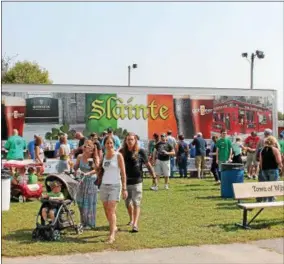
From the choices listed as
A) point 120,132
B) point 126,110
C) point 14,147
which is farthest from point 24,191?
point 126,110

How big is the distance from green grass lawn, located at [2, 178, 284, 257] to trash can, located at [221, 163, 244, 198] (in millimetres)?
282

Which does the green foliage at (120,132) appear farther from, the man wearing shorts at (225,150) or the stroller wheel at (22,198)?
the stroller wheel at (22,198)

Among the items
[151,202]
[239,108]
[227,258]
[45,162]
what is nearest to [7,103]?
[45,162]

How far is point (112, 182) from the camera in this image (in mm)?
7355

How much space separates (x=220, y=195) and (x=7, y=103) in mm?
7944

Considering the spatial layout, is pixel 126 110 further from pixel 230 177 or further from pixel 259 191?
pixel 259 191

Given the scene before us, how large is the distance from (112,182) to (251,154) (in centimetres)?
1036

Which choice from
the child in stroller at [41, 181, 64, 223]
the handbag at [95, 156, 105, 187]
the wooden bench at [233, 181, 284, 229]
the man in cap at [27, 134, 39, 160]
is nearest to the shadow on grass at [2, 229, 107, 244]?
the child in stroller at [41, 181, 64, 223]

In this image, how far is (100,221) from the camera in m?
8.78

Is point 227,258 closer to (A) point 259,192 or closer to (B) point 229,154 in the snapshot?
(A) point 259,192

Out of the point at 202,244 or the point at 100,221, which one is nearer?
the point at 202,244

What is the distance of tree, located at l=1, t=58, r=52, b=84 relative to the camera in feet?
150

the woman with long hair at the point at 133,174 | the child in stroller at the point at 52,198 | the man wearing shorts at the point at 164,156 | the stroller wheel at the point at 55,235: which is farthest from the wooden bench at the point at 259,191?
the man wearing shorts at the point at 164,156

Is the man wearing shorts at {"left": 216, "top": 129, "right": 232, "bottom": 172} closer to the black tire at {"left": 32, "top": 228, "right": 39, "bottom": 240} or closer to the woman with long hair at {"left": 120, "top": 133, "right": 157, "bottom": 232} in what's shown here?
the woman with long hair at {"left": 120, "top": 133, "right": 157, "bottom": 232}
